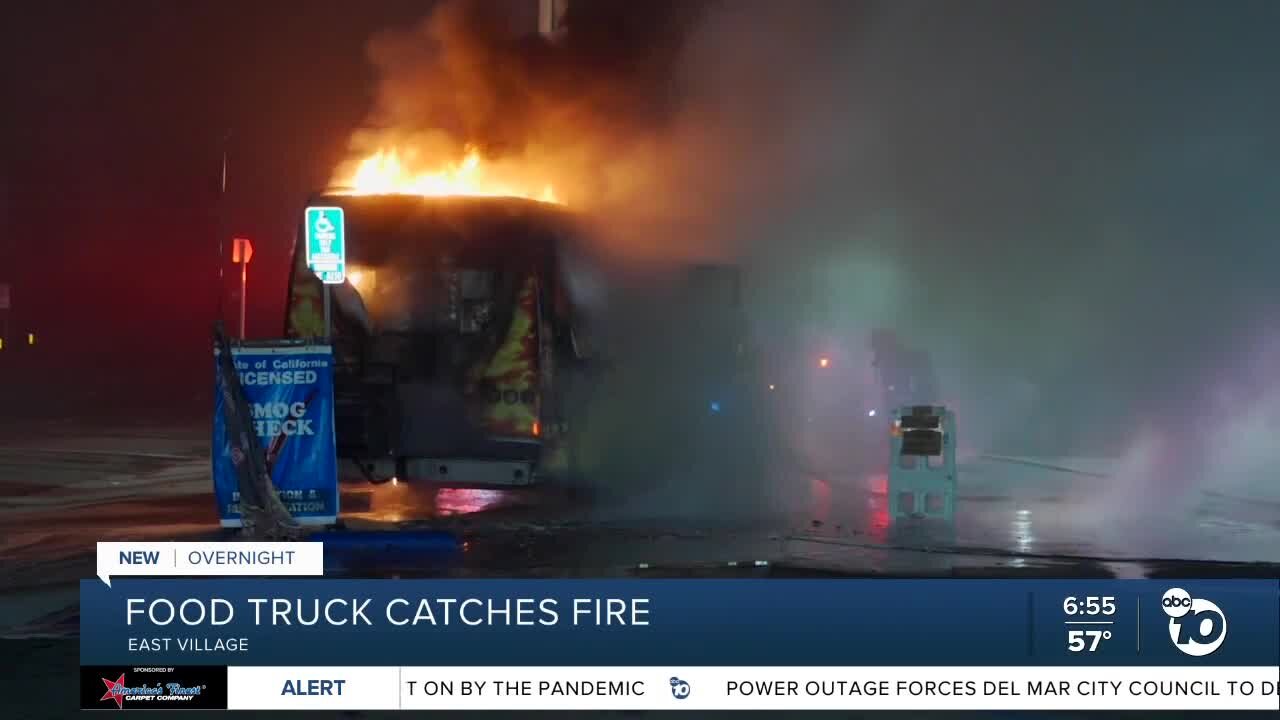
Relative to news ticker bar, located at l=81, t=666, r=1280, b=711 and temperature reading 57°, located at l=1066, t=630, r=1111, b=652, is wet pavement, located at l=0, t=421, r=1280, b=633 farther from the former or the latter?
temperature reading 57°, located at l=1066, t=630, r=1111, b=652

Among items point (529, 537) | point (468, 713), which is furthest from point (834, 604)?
point (529, 537)

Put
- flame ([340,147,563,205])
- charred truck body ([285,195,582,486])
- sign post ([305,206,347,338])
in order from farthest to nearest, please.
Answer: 1. flame ([340,147,563,205])
2. charred truck body ([285,195,582,486])
3. sign post ([305,206,347,338])

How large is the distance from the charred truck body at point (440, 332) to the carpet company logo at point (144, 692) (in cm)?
946

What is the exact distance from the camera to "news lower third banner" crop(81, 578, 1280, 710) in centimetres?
706

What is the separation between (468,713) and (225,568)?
3.07 m

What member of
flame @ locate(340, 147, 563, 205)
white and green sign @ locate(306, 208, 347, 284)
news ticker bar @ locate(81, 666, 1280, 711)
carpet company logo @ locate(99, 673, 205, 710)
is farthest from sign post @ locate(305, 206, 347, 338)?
news ticker bar @ locate(81, 666, 1280, 711)

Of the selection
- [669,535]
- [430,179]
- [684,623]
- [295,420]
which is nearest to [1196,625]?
[684,623]

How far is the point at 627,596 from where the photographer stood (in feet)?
25.4

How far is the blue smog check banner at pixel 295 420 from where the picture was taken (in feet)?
44.9

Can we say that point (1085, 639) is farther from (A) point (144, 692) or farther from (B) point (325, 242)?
(B) point (325, 242)

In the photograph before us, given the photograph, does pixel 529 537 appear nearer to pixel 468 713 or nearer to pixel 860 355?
pixel 468 713

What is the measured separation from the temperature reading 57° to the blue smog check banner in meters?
7.84

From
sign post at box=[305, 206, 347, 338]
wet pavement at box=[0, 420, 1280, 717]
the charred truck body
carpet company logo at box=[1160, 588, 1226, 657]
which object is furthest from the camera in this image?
the charred truck body

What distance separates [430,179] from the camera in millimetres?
19797
